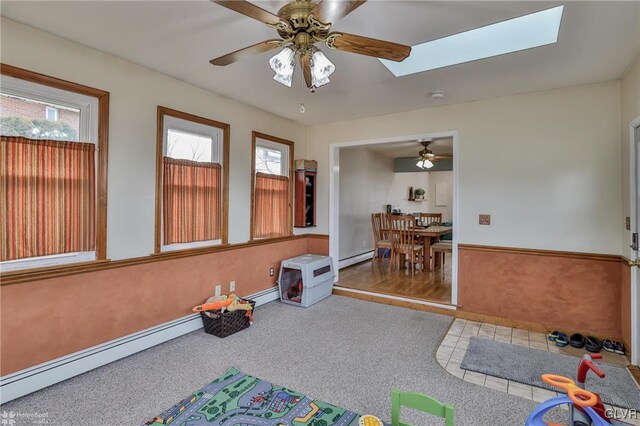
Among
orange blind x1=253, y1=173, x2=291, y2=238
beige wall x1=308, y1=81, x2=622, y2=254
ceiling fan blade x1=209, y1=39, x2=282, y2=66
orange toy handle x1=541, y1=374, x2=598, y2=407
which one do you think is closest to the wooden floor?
beige wall x1=308, y1=81, x2=622, y2=254

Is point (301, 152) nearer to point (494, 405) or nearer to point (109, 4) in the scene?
point (109, 4)

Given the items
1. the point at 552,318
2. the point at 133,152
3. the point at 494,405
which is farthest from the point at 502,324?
the point at 133,152

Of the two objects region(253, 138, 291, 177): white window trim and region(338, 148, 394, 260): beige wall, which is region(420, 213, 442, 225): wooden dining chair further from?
region(253, 138, 291, 177): white window trim

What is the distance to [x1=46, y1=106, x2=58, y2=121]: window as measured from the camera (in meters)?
2.30

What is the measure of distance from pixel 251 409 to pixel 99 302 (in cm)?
159

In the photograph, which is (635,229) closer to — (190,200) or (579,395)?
(579,395)

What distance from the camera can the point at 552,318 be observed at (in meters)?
3.25

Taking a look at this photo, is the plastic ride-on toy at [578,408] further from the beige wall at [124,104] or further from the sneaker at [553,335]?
the beige wall at [124,104]

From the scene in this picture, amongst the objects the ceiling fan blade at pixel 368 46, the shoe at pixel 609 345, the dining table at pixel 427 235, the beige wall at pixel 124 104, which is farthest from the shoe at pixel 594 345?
the beige wall at pixel 124 104

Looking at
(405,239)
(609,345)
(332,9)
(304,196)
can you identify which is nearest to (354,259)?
(405,239)

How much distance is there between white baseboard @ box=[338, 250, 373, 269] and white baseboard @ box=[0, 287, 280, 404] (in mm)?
3188

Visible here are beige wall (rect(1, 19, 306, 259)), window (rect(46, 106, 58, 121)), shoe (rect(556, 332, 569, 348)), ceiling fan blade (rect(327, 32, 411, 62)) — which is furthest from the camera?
shoe (rect(556, 332, 569, 348))

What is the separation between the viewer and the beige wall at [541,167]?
9.96ft

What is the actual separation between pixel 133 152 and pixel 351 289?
10.6 ft
